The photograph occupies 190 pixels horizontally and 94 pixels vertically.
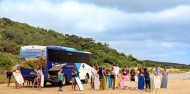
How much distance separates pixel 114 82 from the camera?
95.1 ft

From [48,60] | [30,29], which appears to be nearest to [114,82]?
[48,60]

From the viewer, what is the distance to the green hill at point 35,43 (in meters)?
72.1

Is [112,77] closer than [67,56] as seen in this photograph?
Yes

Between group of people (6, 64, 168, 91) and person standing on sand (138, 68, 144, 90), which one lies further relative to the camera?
person standing on sand (138, 68, 144, 90)

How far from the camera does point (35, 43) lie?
84.9m

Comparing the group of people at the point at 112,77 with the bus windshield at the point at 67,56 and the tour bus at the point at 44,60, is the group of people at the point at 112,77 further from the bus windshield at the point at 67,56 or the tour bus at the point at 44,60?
the bus windshield at the point at 67,56

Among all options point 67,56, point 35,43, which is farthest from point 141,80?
point 35,43

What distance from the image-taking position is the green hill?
72.1 m

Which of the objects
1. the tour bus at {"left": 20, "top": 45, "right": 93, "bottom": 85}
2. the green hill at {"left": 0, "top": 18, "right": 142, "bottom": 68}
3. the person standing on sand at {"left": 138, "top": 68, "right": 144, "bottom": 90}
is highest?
the green hill at {"left": 0, "top": 18, "right": 142, "bottom": 68}

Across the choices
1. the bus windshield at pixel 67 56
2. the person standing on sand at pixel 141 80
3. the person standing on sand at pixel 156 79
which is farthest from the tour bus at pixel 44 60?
the person standing on sand at pixel 156 79

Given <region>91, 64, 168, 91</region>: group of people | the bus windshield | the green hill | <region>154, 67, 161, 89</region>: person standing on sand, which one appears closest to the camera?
<region>91, 64, 168, 91</region>: group of people

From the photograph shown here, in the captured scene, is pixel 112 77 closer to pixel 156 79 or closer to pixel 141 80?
pixel 141 80

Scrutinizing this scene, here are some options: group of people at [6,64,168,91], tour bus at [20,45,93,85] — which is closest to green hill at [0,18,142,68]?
tour bus at [20,45,93,85]

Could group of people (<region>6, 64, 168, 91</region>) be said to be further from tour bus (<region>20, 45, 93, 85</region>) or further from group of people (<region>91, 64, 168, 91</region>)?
tour bus (<region>20, 45, 93, 85</region>)
